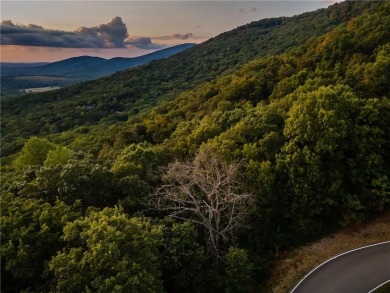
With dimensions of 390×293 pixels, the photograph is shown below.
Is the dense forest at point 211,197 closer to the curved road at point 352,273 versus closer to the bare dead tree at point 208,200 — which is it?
the bare dead tree at point 208,200

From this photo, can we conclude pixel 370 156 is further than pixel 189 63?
No

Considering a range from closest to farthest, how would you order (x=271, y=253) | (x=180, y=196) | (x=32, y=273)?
(x=32, y=273), (x=180, y=196), (x=271, y=253)

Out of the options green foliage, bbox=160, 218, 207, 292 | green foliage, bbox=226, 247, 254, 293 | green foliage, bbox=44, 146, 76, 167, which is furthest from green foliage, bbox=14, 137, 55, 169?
green foliage, bbox=226, 247, 254, 293

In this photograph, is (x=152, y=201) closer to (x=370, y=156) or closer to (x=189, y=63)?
(x=370, y=156)

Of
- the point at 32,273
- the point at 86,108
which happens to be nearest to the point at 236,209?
the point at 32,273

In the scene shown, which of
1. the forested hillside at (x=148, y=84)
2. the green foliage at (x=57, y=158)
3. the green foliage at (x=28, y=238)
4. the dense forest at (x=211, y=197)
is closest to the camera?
the green foliage at (x=28, y=238)

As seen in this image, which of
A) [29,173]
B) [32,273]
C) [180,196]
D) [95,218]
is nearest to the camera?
[32,273]

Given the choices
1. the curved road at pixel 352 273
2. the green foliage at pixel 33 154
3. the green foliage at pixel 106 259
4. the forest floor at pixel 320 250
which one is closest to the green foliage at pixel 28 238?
the green foliage at pixel 106 259

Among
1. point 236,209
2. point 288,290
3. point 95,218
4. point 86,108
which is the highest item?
point 95,218
